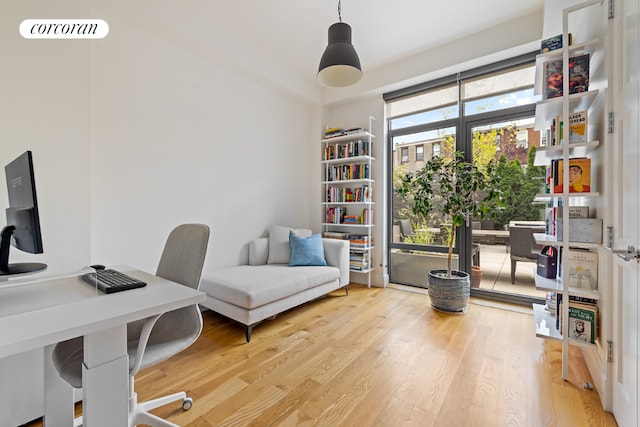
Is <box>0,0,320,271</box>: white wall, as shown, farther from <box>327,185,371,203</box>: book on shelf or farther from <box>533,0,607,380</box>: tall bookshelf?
<box>533,0,607,380</box>: tall bookshelf

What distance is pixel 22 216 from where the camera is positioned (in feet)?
3.41

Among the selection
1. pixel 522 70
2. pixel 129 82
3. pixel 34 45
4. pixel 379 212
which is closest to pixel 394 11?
pixel 522 70

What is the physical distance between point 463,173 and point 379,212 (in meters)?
1.22

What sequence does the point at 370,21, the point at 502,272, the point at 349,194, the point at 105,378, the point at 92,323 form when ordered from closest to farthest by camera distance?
1. the point at 92,323
2. the point at 105,378
3. the point at 370,21
4. the point at 502,272
5. the point at 349,194

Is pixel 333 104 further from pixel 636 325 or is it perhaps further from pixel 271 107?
pixel 636 325

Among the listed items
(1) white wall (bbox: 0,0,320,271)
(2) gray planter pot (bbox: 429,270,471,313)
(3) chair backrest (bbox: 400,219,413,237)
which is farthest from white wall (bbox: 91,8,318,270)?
(2) gray planter pot (bbox: 429,270,471,313)

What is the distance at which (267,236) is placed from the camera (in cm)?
353

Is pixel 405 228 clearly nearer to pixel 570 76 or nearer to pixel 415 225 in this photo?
pixel 415 225

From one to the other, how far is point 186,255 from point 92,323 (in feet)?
2.05

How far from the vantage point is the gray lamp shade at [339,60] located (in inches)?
73.2

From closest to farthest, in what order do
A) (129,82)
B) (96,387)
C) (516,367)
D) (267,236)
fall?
(96,387) < (516,367) < (129,82) < (267,236)

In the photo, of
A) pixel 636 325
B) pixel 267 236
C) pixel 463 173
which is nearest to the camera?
pixel 636 325

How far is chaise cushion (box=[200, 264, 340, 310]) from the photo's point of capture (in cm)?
223

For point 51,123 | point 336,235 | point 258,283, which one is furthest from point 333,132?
point 51,123
